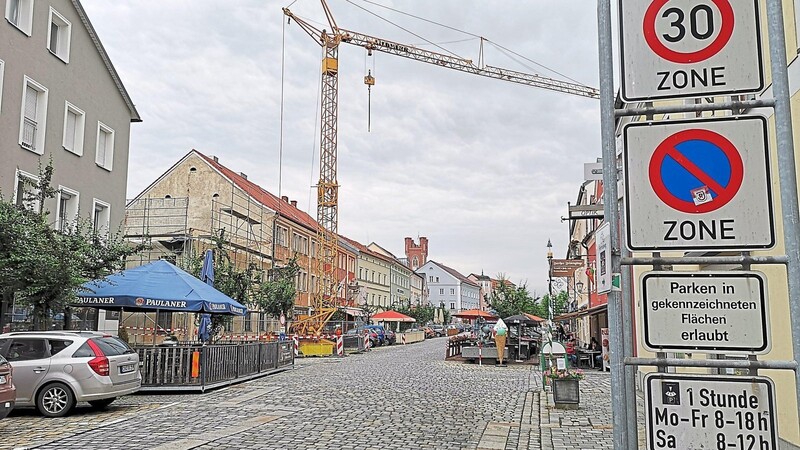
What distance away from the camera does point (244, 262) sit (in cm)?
4475

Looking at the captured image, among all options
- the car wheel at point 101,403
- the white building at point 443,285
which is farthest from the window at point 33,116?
the white building at point 443,285

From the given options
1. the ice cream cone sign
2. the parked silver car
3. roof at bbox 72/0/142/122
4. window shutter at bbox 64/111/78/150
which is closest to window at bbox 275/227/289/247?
roof at bbox 72/0/142/122

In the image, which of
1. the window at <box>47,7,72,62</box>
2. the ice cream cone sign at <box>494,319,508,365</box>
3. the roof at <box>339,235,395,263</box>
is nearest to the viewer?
the window at <box>47,7,72,62</box>

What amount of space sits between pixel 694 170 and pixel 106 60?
2718cm

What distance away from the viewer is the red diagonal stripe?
2.98m

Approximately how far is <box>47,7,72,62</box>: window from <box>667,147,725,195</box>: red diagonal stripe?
24.2 m

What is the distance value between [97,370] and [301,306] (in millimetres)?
46478

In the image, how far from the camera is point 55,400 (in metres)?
13.1

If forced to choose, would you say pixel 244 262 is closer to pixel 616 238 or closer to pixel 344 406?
pixel 344 406

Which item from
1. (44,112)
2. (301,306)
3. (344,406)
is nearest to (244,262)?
(301,306)

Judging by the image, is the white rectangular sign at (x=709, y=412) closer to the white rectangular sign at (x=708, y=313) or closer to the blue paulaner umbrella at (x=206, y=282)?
the white rectangular sign at (x=708, y=313)

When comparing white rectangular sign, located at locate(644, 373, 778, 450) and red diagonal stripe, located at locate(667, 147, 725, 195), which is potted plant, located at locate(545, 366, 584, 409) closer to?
white rectangular sign, located at locate(644, 373, 778, 450)

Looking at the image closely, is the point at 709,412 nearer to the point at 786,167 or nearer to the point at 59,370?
the point at 786,167

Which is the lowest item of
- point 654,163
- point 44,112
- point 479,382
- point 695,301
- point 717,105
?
point 479,382
